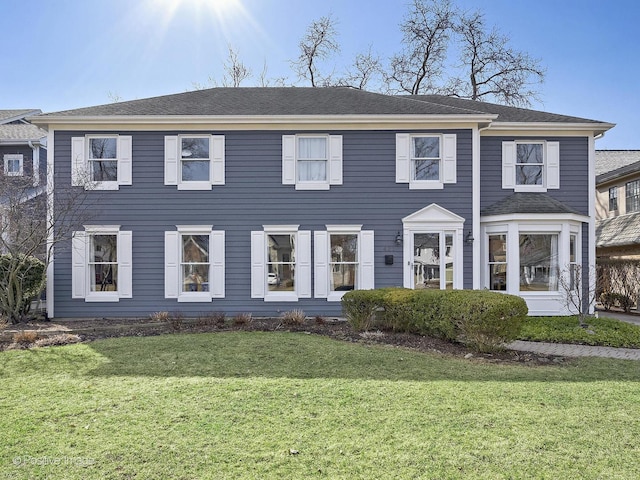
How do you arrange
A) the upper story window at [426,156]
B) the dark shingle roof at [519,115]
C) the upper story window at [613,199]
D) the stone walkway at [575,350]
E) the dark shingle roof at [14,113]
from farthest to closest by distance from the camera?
the dark shingle roof at [14,113]
the upper story window at [613,199]
the dark shingle roof at [519,115]
the upper story window at [426,156]
the stone walkway at [575,350]

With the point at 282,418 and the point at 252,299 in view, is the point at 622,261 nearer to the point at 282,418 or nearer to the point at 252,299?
the point at 252,299

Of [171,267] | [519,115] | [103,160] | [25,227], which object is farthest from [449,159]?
[25,227]

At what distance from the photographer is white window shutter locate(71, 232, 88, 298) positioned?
1091 cm

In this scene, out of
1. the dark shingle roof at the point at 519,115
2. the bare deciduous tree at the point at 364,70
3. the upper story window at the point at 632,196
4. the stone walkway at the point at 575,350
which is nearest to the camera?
the stone walkway at the point at 575,350

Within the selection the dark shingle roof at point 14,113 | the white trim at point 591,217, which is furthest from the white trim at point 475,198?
the dark shingle roof at point 14,113

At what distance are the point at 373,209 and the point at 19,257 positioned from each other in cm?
881

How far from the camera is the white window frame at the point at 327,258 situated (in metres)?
11.0

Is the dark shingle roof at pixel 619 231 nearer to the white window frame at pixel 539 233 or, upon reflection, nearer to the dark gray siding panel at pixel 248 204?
the white window frame at pixel 539 233

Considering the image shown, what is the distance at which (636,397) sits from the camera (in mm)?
4816

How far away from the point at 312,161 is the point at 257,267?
3228 mm

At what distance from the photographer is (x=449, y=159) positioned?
10992 millimetres

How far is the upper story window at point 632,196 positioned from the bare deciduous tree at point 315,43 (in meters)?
16.2

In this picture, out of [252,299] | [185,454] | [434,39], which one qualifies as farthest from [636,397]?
[434,39]

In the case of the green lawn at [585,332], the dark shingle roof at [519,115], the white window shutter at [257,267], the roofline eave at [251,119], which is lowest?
the green lawn at [585,332]
